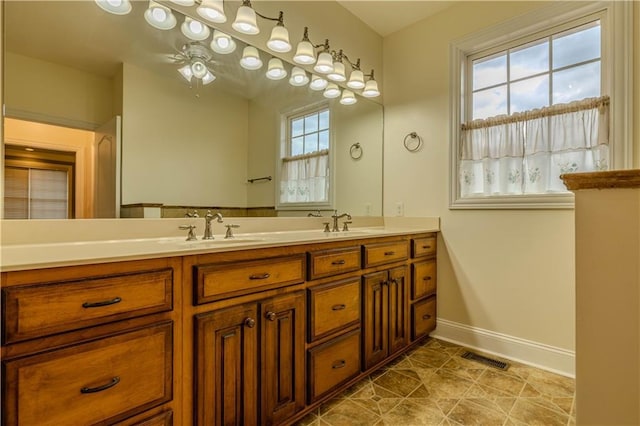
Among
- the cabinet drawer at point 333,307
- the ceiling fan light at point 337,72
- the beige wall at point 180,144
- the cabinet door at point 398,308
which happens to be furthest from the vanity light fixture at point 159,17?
the cabinet door at point 398,308

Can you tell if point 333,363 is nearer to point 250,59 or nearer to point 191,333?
point 191,333

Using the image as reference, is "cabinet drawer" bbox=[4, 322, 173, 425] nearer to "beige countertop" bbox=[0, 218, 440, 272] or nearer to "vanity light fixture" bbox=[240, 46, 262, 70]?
"beige countertop" bbox=[0, 218, 440, 272]

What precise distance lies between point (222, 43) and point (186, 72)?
0.30 meters

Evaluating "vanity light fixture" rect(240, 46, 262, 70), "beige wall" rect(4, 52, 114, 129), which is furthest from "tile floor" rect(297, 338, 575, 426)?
"vanity light fixture" rect(240, 46, 262, 70)

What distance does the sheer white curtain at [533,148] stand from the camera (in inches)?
76.3

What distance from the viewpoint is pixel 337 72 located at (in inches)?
95.1

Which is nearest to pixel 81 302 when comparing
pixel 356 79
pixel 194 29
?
pixel 194 29

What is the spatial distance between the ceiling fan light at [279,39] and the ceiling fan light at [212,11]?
327mm

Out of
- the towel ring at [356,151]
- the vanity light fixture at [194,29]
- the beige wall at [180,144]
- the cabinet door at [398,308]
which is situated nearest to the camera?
the beige wall at [180,144]

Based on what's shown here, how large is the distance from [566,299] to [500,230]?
1.85ft

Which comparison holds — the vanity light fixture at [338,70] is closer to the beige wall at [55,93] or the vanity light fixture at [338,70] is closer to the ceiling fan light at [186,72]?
the ceiling fan light at [186,72]

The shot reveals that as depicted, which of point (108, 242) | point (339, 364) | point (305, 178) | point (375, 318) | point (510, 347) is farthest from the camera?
point (305, 178)

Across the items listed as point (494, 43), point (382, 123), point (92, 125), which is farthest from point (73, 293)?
point (494, 43)

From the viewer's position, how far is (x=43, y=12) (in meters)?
1.32
